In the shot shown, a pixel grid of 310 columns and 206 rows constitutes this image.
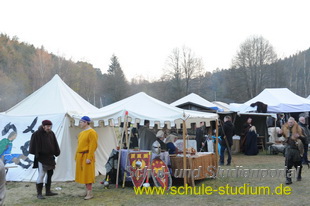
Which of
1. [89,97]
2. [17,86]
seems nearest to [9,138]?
[17,86]

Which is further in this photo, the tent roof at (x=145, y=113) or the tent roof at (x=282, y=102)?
the tent roof at (x=282, y=102)

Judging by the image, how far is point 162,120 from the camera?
23.2ft

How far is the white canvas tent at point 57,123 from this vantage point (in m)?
8.45

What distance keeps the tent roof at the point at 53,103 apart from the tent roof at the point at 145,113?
3.54 ft

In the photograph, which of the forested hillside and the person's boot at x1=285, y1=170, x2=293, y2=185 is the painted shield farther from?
the forested hillside

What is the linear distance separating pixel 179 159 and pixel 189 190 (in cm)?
78

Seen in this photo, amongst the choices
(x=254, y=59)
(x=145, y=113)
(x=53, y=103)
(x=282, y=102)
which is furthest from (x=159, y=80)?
(x=145, y=113)

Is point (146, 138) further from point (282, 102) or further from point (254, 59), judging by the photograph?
point (254, 59)

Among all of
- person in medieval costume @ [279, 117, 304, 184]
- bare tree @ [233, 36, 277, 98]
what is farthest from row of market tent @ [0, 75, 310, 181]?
bare tree @ [233, 36, 277, 98]

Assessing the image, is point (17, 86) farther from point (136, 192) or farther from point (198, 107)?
point (136, 192)

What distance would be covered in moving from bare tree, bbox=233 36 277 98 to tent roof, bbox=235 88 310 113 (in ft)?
84.6

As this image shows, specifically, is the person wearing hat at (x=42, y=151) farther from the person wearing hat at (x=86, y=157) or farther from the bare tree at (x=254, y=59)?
the bare tree at (x=254, y=59)

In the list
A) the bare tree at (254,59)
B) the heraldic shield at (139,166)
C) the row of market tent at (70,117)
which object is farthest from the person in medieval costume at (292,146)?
the bare tree at (254,59)

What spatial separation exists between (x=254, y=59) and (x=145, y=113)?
120 feet
